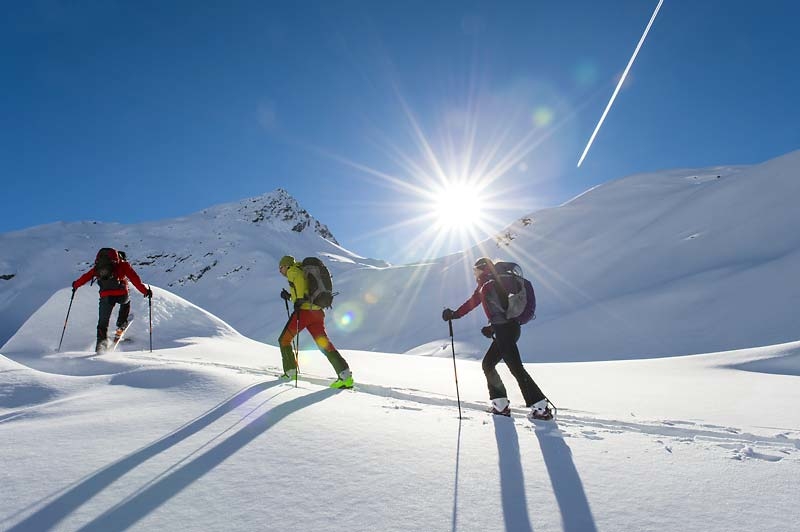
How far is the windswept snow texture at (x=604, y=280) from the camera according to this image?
16672 millimetres

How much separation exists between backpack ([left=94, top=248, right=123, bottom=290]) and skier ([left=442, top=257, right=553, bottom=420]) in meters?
7.02

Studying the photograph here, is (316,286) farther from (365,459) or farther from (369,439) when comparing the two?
(365,459)

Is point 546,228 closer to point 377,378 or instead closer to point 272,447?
point 377,378

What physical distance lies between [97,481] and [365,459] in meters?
1.48

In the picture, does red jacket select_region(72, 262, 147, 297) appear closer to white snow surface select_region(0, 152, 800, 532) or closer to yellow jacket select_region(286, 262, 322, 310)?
white snow surface select_region(0, 152, 800, 532)

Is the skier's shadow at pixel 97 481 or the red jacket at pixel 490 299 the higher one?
the red jacket at pixel 490 299

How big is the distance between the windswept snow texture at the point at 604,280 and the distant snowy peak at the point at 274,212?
39.0 meters

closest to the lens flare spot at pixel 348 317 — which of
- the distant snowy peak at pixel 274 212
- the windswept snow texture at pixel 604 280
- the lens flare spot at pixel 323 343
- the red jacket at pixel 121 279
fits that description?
the windswept snow texture at pixel 604 280

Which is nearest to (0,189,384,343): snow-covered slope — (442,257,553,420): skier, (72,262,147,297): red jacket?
(72,262,147,297): red jacket

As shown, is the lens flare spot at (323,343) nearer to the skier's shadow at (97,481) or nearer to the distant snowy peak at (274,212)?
the skier's shadow at (97,481)

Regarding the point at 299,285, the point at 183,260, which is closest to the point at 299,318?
the point at 299,285

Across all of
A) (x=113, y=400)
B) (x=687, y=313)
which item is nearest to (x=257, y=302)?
(x=687, y=313)

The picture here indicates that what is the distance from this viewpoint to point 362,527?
1.96 meters

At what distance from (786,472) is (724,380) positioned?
4952 mm
